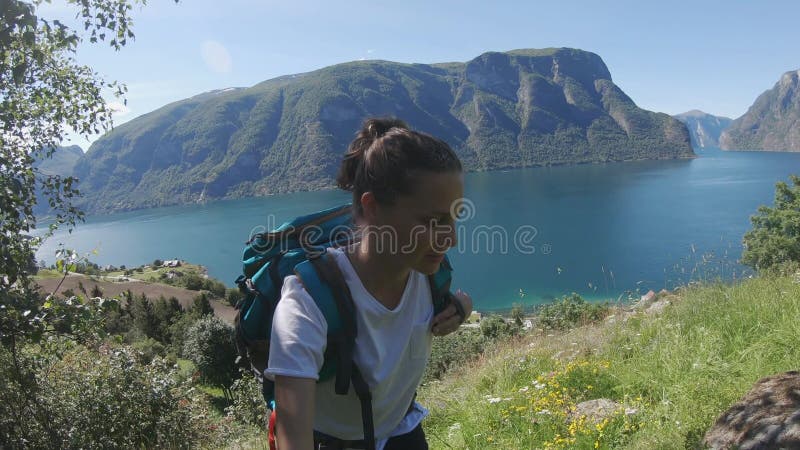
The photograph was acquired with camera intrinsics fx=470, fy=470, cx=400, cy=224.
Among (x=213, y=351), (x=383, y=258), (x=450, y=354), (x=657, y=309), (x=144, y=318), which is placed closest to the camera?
(x=383, y=258)

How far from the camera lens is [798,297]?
363cm

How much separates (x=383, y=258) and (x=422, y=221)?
0.14 metres

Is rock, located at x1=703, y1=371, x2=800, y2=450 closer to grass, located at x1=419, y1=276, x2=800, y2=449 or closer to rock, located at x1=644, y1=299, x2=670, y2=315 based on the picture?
grass, located at x1=419, y1=276, x2=800, y2=449

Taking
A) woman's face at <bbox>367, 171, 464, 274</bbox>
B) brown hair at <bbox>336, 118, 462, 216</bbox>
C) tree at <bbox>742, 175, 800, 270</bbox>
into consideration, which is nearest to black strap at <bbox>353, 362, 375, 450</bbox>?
woman's face at <bbox>367, 171, 464, 274</bbox>

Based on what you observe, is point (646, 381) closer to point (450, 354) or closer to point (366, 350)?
point (366, 350)

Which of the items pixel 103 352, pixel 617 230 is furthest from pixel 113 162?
pixel 103 352

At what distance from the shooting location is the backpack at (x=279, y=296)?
1027 mm

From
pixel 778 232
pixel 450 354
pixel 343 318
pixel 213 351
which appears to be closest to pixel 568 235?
pixel 778 232

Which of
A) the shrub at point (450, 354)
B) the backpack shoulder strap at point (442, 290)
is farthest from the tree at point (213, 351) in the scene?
the backpack shoulder strap at point (442, 290)

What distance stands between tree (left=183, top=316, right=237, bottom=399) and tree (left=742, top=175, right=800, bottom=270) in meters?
25.0

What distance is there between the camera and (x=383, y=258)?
3.79 feet

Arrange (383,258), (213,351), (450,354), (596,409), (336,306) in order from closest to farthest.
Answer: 1. (336,306)
2. (383,258)
3. (596,409)
4. (450,354)
5. (213,351)

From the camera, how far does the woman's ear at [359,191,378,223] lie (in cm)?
A: 110

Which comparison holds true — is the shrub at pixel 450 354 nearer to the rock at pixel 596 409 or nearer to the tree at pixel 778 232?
the rock at pixel 596 409
